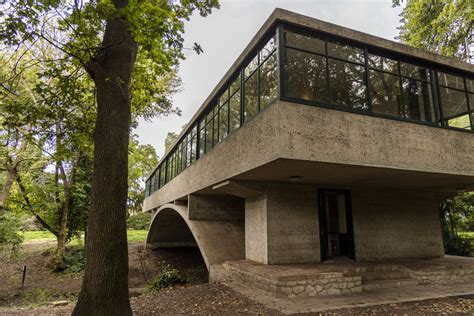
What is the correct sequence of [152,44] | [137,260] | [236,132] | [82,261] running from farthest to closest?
[137,260] → [82,261] → [236,132] → [152,44]

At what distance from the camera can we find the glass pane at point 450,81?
8.51 metres

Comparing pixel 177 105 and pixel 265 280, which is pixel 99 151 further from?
pixel 177 105

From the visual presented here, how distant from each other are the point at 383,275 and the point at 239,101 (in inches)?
241

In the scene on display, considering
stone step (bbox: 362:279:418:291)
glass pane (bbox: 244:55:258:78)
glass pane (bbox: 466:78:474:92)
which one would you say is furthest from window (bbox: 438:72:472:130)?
glass pane (bbox: 244:55:258:78)

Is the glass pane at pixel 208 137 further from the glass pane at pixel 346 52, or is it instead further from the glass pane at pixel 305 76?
the glass pane at pixel 346 52

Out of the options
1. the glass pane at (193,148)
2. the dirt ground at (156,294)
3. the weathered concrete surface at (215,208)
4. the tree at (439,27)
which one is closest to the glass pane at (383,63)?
the dirt ground at (156,294)

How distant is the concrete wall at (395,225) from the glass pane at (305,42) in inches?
198

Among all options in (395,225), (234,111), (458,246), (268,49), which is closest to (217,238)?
(234,111)

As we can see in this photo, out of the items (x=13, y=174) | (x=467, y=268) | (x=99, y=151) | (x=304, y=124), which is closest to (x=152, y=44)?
(x=99, y=151)

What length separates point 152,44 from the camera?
5.05 metres

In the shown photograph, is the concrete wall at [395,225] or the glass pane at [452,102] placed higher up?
the glass pane at [452,102]

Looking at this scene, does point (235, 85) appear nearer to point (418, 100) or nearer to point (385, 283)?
point (418, 100)

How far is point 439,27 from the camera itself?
1301cm

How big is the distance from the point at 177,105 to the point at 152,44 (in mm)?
17322
